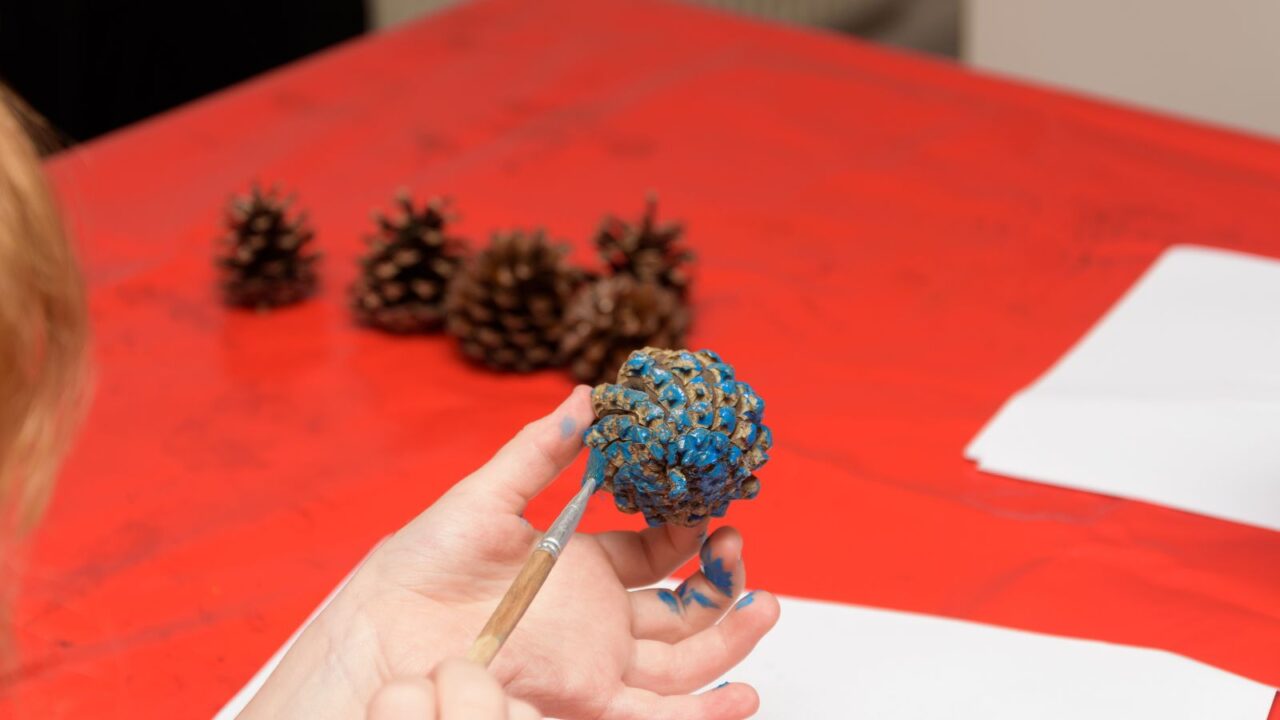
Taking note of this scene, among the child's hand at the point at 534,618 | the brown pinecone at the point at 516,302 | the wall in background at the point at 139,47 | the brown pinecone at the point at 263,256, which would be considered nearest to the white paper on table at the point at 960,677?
the child's hand at the point at 534,618

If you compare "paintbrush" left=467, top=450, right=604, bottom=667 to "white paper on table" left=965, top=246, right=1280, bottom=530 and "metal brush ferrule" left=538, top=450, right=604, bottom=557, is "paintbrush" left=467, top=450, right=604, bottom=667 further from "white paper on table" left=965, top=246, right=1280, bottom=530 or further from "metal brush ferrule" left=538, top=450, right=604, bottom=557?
"white paper on table" left=965, top=246, right=1280, bottom=530

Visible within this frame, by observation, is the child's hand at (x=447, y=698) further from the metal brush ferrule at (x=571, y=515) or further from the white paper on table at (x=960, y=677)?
the white paper on table at (x=960, y=677)

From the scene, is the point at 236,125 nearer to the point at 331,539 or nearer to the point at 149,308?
the point at 149,308

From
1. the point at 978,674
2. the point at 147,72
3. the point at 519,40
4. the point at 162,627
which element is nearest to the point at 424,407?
the point at 162,627

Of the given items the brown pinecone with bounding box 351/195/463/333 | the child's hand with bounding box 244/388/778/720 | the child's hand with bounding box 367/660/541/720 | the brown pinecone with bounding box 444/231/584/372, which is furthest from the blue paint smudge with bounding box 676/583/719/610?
the brown pinecone with bounding box 351/195/463/333

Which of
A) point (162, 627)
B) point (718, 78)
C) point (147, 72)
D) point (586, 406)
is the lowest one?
point (147, 72)

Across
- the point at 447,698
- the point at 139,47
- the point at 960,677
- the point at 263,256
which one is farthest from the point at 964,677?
the point at 139,47
